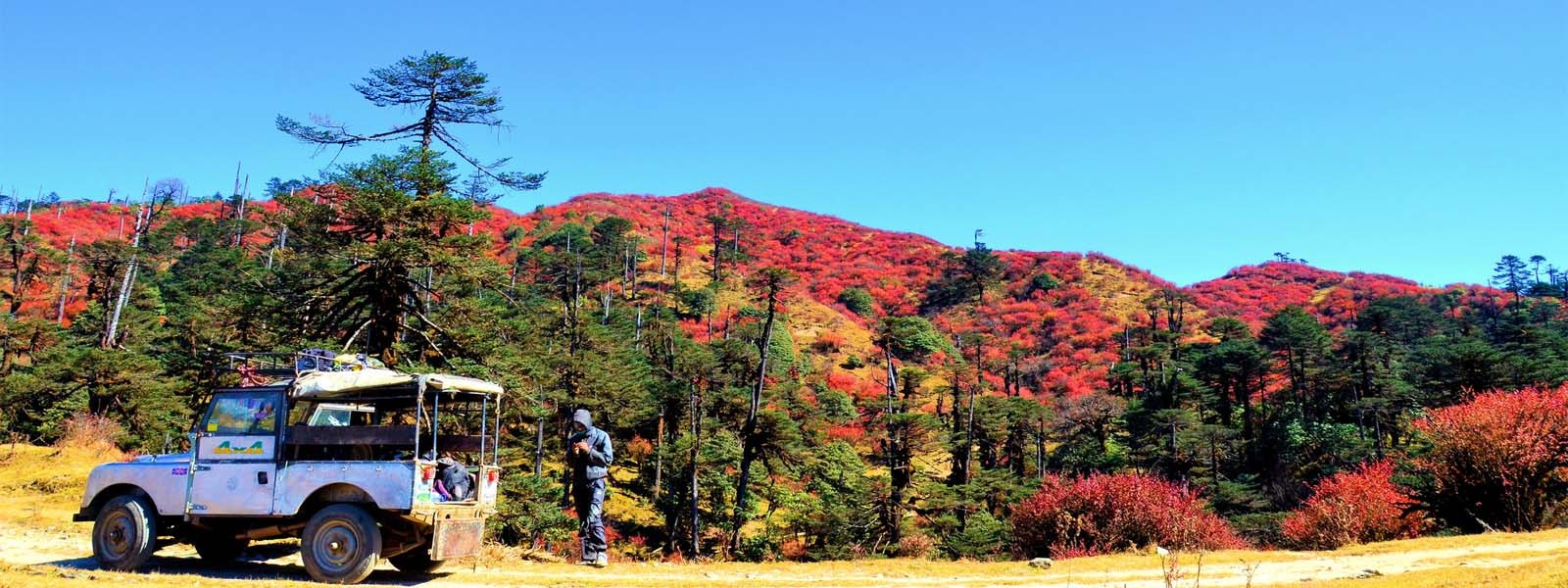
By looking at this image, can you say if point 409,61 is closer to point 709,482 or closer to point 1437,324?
point 709,482

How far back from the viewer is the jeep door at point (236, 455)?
870 cm

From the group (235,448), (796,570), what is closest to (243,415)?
(235,448)

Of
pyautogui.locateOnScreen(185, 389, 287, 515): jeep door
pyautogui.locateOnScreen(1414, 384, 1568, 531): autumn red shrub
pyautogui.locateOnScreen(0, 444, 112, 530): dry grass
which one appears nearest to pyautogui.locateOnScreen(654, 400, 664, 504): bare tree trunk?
pyautogui.locateOnScreen(0, 444, 112, 530): dry grass

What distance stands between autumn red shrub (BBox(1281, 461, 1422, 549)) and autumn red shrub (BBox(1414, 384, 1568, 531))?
1019mm

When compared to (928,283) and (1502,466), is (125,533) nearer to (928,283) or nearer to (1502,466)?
(1502,466)

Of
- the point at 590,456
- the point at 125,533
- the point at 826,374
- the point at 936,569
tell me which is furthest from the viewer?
the point at 826,374

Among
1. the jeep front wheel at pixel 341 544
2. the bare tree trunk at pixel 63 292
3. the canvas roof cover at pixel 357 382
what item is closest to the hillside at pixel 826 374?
the bare tree trunk at pixel 63 292

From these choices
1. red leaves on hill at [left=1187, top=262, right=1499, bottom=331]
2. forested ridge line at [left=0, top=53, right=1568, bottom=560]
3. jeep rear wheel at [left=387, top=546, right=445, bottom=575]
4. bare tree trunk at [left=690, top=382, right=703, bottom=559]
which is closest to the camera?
jeep rear wheel at [left=387, top=546, right=445, bottom=575]

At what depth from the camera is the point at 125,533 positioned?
888 cm

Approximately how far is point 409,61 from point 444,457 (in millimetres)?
15014

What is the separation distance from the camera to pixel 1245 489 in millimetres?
34688

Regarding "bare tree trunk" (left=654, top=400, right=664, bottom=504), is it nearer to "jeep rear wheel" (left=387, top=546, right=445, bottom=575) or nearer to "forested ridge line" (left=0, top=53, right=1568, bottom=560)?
"forested ridge line" (left=0, top=53, right=1568, bottom=560)

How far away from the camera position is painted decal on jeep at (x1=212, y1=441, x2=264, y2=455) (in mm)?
8742

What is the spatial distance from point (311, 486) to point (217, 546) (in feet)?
7.54
